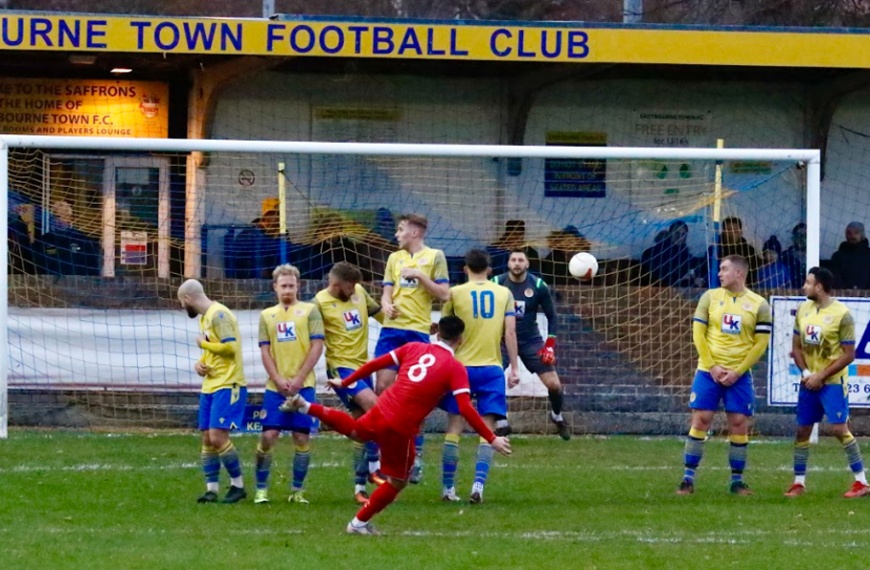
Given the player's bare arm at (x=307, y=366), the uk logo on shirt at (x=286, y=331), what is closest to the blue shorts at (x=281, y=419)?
the player's bare arm at (x=307, y=366)

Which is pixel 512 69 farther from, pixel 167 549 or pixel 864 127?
pixel 167 549

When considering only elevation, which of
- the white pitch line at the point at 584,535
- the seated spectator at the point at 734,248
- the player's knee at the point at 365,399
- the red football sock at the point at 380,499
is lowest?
the white pitch line at the point at 584,535

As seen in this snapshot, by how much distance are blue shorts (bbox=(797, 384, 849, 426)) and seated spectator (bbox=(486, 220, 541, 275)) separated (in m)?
5.84

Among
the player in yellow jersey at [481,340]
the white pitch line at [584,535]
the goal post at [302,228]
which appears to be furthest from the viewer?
the goal post at [302,228]

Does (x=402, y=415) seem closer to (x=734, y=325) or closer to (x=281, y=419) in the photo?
(x=281, y=419)

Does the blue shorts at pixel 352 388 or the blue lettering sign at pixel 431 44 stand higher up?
the blue lettering sign at pixel 431 44

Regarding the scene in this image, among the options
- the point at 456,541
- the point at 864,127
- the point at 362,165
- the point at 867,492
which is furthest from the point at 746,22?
the point at 456,541

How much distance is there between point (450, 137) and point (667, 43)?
3519 mm

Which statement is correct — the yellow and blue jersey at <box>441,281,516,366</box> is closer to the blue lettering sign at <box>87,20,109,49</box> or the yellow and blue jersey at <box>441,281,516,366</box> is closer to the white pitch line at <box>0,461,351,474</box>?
the white pitch line at <box>0,461,351,474</box>

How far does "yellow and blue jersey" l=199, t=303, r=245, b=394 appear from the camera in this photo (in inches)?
415

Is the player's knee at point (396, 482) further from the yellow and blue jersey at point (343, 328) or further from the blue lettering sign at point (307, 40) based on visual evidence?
the blue lettering sign at point (307, 40)

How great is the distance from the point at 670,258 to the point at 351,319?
7040mm

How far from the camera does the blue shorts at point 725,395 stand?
1172cm

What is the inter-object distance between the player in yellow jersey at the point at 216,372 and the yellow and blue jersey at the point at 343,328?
86cm
